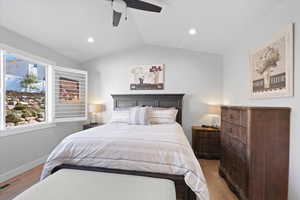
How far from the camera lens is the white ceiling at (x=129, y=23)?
6.82 feet

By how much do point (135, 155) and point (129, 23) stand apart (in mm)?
2522

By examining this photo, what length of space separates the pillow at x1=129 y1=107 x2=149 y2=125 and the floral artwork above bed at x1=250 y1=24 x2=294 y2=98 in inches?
76.5

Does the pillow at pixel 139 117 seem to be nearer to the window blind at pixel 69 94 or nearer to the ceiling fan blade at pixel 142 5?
the window blind at pixel 69 94

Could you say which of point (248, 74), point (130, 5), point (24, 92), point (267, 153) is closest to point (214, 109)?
point (248, 74)

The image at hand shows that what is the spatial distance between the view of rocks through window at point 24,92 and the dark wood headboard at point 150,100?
64.4 inches

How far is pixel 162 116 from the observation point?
335 cm

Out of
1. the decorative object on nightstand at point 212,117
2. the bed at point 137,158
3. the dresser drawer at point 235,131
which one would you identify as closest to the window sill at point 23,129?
the bed at point 137,158

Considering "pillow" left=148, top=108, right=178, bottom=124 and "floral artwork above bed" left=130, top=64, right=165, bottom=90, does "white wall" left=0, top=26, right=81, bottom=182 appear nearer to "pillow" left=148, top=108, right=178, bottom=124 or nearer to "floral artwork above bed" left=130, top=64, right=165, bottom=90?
"floral artwork above bed" left=130, top=64, right=165, bottom=90

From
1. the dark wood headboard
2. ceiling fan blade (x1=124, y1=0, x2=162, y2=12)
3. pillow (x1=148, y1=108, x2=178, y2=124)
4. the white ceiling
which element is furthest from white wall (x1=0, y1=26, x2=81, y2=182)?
pillow (x1=148, y1=108, x2=178, y2=124)

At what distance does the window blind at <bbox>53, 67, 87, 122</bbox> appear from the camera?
3.39 m

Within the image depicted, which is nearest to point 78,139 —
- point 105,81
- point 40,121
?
point 40,121

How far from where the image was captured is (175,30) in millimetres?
3027

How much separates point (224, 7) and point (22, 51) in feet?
11.1

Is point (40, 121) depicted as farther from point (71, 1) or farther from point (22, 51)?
point (71, 1)
